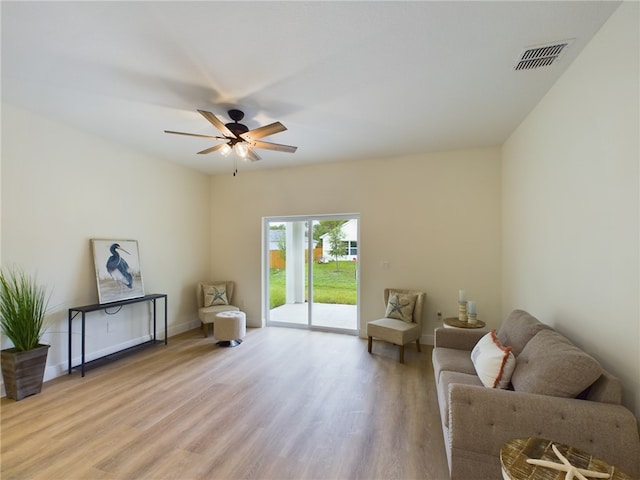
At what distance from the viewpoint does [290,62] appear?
223 cm

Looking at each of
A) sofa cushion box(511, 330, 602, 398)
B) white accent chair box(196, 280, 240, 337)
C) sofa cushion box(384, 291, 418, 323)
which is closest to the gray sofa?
sofa cushion box(511, 330, 602, 398)

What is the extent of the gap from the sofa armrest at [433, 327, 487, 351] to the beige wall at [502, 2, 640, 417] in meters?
0.62

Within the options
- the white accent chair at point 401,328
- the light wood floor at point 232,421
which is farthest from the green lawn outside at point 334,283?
the light wood floor at point 232,421

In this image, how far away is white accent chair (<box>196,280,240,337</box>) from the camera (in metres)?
4.83

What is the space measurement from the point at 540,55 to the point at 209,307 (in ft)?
17.0

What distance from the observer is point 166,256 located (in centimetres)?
482

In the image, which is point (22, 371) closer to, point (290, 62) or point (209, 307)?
point (209, 307)

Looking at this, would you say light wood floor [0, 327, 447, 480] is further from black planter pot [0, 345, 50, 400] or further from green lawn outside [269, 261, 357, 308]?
green lawn outside [269, 261, 357, 308]

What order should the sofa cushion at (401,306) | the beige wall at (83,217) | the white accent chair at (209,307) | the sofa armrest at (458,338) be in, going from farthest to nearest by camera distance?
1. the white accent chair at (209,307)
2. the sofa cushion at (401,306)
3. the beige wall at (83,217)
4. the sofa armrest at (458,338)

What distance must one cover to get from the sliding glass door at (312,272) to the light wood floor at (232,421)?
1.35 metres

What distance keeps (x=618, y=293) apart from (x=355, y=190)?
354cm

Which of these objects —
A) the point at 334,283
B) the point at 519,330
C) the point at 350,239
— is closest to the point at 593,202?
the point at 519,330

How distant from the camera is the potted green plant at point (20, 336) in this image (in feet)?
9.15

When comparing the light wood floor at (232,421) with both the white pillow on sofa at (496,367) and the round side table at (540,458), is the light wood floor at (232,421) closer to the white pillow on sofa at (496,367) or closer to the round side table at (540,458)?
the white pillow on sofa at (496,367)
